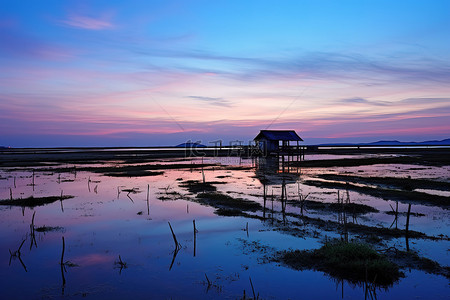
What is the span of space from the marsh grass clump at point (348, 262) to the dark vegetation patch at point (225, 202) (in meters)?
7.01

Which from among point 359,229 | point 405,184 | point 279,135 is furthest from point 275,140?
point 359,229

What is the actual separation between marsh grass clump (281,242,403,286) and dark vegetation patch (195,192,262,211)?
7006 millimetres

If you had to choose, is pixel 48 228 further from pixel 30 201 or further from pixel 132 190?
pixel 132 190

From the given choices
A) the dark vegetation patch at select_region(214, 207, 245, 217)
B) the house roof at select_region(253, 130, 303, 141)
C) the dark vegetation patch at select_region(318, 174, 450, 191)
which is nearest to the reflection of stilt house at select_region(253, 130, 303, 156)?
the house roof at select_region(253, 130, 303, 141)

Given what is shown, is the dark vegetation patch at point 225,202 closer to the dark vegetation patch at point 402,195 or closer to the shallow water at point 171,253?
the shallow water at point 171,253

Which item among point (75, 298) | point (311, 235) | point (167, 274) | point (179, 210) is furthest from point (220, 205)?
point (75, 298)

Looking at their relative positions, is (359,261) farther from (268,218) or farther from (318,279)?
(268,218)

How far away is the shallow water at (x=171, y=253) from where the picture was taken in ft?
26.5

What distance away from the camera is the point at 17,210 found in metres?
17.1

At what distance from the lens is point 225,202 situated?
18969 mm

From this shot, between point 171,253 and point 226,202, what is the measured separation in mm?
8344

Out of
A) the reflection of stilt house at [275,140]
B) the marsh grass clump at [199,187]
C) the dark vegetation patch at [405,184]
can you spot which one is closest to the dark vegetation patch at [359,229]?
the marsh grass clump at [199,187]

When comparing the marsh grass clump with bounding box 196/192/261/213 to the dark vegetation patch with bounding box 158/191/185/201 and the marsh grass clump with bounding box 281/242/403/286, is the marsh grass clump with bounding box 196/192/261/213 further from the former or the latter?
the marsh grass clump with bounding box 281/242/403/286

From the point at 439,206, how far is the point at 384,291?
459 inches
